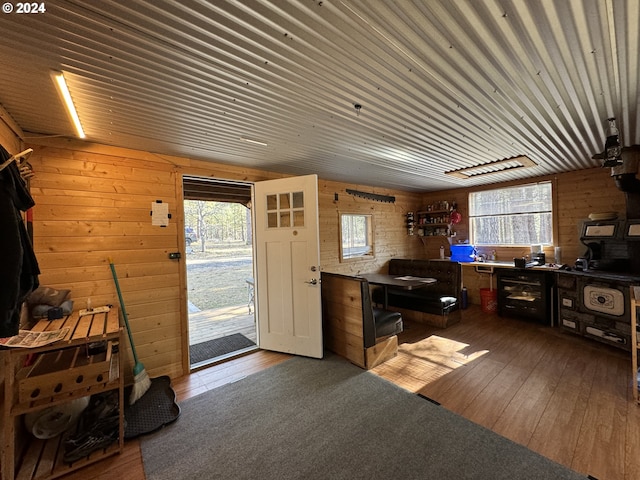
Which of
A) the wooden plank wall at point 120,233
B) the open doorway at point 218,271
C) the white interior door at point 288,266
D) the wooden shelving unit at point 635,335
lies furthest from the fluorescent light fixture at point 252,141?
the wooden shelving unit at point 635,335

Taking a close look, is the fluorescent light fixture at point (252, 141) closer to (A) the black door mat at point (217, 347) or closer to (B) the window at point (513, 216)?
(A) the black door mat at point (217, 347)

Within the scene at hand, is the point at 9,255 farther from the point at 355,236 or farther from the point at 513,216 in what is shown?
the point at 513,216

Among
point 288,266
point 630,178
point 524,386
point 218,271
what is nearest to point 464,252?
point 630,178

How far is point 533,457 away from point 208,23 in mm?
3180

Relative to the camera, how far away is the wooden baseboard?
3.05m

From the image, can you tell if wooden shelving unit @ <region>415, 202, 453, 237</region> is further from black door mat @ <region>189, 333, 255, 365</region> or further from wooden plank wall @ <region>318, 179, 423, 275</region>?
black door mat @ <region>189, 333, 255, 365</region>

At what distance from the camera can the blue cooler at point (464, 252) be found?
5.42m

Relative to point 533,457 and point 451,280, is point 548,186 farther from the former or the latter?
point 533,457

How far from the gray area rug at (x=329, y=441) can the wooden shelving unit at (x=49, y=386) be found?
54cm

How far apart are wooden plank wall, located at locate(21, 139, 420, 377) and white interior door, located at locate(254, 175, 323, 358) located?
824 millimetres

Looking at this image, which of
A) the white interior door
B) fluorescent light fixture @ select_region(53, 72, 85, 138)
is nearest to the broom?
fluorescent light fixture @ select_region(53, 72, 85, 138)

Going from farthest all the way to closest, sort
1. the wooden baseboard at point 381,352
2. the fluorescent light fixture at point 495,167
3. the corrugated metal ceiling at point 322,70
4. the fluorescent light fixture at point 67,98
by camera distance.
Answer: the fluorescent light fixture at point 495,167, the wooden baseboard at point 381,352, the fluorescent light fixture at point 67,98, the corrugated metal ceiling at point 322,70

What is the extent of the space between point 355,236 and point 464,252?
2312 millimetres

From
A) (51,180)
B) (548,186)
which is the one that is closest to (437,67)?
(51,180)
